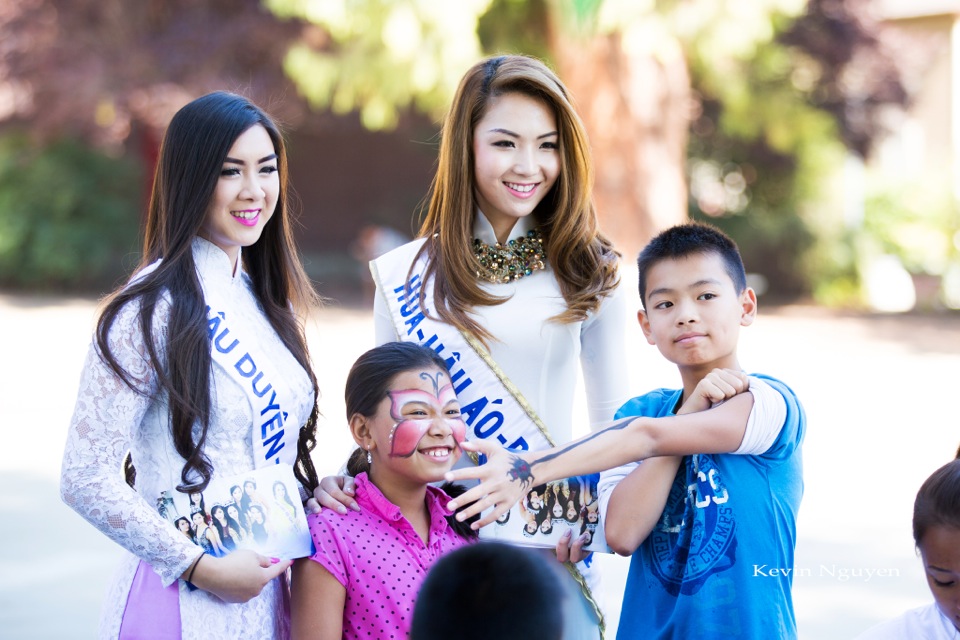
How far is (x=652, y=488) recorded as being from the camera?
1.88m

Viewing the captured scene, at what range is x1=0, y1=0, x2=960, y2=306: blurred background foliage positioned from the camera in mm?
10750

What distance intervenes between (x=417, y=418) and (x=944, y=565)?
921 mm

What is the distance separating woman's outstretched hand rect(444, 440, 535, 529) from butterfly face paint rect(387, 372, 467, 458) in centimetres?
9

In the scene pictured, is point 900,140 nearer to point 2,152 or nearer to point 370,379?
point 2,152

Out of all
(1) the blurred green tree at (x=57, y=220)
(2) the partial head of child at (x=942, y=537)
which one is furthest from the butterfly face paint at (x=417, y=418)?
(1) the blurred green tree at (x=57, y=220)

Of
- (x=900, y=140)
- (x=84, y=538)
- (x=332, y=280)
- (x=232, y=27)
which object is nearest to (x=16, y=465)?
(x=84, y=538)

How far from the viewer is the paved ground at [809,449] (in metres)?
4.34

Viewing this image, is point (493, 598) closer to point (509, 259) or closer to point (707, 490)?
point (707, 490)

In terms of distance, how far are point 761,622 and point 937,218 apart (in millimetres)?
14292

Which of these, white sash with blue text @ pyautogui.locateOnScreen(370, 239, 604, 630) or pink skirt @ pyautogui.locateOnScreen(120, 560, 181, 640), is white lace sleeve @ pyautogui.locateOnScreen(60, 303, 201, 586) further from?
white sash with blue text @ pyautogui.locateOnScreen(370, 239, 604, 630)

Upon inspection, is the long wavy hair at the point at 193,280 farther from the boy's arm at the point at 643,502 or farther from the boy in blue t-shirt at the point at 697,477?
the boy's arm at the point at 643,502

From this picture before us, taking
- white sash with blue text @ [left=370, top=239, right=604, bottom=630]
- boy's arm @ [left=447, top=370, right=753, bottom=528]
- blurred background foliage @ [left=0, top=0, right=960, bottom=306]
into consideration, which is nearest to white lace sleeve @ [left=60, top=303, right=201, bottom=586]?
boy's arm @ [left=447, top=370, right=753, bottom=528]

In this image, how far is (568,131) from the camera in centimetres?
224

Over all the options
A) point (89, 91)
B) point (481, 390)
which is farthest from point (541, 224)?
point (89, 91)
